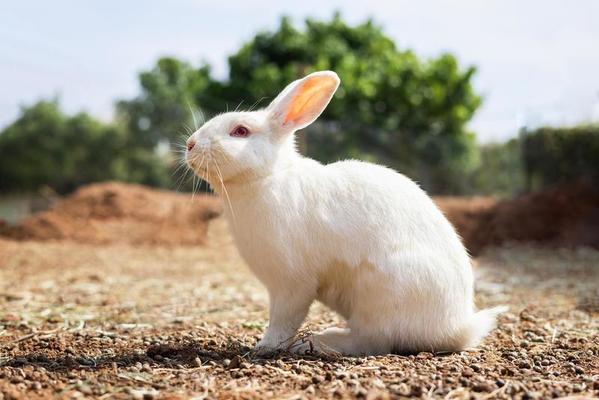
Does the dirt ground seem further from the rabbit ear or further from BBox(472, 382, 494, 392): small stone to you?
the rabbit ear

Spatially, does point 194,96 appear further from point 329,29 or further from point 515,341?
point 515,341

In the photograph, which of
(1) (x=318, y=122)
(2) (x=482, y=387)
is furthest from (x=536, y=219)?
(2) (x=482, y=387)

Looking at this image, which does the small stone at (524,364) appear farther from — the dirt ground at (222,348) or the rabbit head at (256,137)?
the rabbit head at (256,137)

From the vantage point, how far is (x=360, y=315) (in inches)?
170

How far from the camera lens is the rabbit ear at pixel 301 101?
4.49 metres

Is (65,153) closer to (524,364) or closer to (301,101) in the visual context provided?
(301,101)

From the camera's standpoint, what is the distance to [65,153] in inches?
1043

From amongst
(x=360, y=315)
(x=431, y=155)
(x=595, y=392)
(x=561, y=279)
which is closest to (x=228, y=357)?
(x=360, y=315)

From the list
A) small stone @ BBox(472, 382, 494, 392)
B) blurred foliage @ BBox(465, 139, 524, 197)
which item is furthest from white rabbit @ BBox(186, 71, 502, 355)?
blurred foliage @ BBox(465, 139, 524, 197)

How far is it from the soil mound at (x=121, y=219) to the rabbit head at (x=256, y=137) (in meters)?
10.7

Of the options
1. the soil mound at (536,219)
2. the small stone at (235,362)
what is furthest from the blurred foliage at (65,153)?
the small stone at (235,362)

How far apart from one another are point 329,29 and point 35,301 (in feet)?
72.8

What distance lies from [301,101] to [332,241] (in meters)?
0.98

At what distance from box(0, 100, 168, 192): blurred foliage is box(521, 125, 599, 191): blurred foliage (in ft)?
43.2
